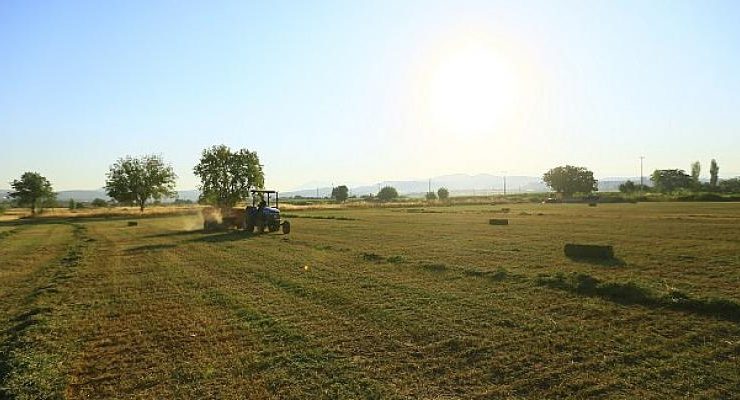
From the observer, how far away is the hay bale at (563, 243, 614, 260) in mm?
17562

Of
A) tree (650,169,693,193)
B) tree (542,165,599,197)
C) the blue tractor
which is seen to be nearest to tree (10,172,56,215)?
the blue tractor

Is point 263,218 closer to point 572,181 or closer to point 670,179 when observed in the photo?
point 572,181

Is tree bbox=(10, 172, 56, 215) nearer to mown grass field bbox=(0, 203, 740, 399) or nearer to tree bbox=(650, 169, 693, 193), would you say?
mown grass field bbox=(0, 203, 740, 399)

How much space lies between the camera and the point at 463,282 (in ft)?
44.4

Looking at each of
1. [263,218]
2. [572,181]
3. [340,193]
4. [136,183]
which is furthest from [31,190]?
[572,181]

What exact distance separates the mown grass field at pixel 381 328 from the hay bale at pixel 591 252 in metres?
0.52

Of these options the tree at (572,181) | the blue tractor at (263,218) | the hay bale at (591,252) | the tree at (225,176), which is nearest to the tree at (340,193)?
the tree at (572,181)

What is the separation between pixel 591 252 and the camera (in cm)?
1780

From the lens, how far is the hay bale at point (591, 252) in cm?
1756

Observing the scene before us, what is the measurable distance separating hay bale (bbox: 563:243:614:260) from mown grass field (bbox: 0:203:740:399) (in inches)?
20.5

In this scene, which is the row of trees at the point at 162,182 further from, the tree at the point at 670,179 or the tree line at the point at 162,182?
the tree at the point at 670,179

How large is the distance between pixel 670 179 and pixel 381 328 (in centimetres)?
17492

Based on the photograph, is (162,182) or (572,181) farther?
(572,181)

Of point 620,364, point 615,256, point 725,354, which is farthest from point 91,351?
point 615,256
